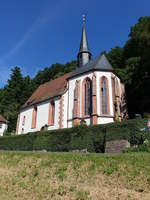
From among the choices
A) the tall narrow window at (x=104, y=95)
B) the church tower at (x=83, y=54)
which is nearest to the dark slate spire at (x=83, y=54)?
the church tower at (x=83, y=54)

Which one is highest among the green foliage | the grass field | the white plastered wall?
the green foliage

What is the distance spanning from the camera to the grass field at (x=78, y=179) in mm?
6652

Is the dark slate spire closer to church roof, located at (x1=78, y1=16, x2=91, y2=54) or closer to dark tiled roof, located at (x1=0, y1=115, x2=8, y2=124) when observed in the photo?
church roof, located at (x1=78, y1=16, x2=91, y2=54)

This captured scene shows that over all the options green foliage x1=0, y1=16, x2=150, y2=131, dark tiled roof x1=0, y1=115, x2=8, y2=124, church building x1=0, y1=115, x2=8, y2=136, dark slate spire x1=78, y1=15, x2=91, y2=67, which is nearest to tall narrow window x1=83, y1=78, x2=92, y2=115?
green foliage x1=0, y1=16, x2=150, y2=131

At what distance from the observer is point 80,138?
55.2 feet

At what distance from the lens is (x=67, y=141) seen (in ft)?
57.5

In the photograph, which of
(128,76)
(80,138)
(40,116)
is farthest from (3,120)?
(80,138)

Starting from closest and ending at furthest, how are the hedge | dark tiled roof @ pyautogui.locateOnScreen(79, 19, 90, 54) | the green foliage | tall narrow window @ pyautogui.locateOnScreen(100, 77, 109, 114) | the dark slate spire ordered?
the hedge, tall narrow window @ pyautogui.locateOnScreen(100, 77, 109, 114), the green foliage, the dark slate spire, dark tiled roof @ pyautogui.locateOnScreen(79, 19, 90, 54)

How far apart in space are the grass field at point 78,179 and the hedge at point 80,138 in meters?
5.25

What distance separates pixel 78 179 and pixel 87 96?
1668cm

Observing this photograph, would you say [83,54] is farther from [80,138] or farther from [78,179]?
[78,179]

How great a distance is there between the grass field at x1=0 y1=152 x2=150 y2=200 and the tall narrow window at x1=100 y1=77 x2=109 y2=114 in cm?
1297

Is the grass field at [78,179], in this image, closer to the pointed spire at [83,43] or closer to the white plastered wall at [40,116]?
the white plastered wall at [40,116]

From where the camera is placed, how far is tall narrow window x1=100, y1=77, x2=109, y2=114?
22983mm
